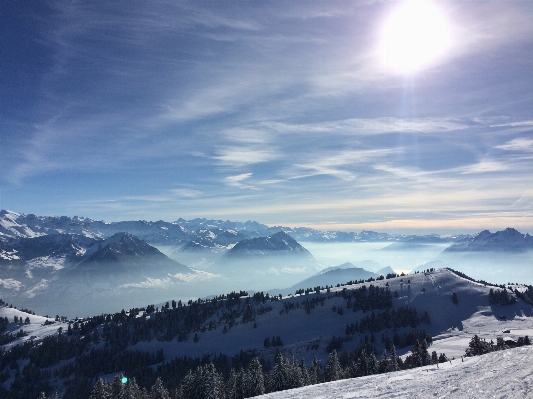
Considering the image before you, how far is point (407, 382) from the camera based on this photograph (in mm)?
38312

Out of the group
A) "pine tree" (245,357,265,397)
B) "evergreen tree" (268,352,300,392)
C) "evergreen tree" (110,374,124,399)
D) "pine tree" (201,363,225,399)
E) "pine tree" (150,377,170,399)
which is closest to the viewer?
"pine tree" (201,363,225,399)

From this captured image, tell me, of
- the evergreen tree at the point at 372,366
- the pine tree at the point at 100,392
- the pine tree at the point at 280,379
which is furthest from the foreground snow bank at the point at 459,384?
the evergreen tree at the point at 372,366

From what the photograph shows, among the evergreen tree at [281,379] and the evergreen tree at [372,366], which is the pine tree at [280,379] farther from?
the evergreen tree at [372,366]

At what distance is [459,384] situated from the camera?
104 feet

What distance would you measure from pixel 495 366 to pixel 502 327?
215 metres

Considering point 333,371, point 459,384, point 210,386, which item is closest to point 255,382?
point 210,386

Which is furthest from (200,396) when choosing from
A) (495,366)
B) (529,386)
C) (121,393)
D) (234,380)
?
(529,386)

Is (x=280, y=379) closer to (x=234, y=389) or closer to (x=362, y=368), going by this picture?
(x=234, y=389)

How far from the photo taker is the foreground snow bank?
27562 millimetres

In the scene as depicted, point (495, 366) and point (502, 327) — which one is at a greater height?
point (495, 366)

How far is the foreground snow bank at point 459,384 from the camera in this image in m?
27.6

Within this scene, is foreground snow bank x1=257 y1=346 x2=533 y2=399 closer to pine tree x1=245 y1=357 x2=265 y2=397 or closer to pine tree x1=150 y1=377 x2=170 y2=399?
pine tree x1=245 y1=357 x2=265 y2=397

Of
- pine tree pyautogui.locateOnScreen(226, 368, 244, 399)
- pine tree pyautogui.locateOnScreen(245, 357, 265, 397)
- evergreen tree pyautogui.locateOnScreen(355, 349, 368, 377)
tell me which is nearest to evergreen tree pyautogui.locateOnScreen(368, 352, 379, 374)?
evergreen tree pyautogui.locateOnScreen(355, 349, 368, 377)

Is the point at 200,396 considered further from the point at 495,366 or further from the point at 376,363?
the point at 495,366
